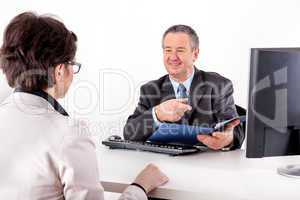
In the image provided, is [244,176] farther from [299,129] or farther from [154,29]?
[154,29]

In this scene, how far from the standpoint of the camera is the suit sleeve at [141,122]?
266 centimetres

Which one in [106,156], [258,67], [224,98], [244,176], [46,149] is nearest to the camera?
[46,149]

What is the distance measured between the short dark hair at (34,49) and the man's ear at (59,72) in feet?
0.04

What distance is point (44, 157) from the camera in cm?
134

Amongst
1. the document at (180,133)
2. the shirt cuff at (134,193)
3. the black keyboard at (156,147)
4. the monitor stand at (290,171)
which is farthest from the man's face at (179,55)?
the shirt cuff at (134,193)

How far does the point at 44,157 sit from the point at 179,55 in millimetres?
1558

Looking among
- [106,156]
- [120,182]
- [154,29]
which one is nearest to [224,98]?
[154,29]

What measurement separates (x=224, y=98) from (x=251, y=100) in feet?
3.14

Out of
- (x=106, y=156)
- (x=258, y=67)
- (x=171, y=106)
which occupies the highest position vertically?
(x=258, y=67)

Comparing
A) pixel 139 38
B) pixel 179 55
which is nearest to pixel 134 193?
pixel 179 55

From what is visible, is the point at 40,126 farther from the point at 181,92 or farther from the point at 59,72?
the point at 181,92

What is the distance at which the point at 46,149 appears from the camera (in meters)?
1.34

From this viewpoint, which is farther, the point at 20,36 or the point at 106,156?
the point at 106,156

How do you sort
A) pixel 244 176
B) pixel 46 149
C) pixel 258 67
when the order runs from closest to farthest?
pixel 46 149, pixel 258 67, pixel 244 176
